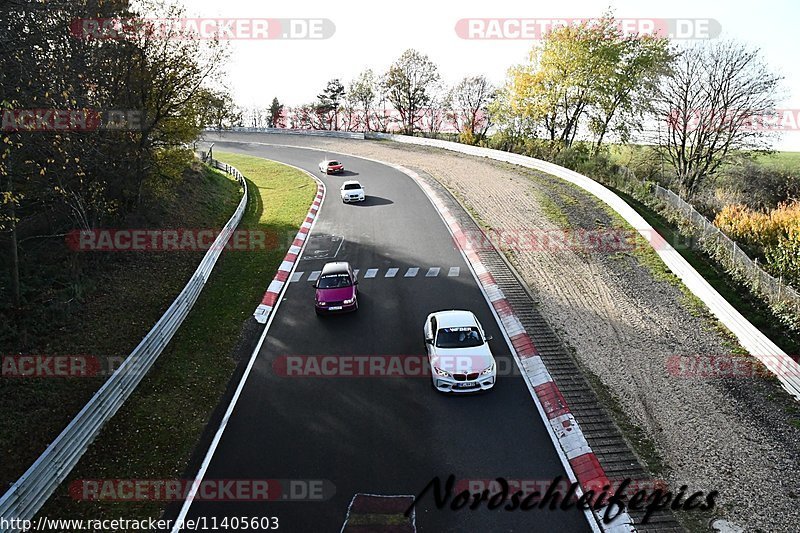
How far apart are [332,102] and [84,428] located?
78508mm

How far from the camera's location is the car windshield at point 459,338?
1304 cm

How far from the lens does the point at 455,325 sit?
44.3 feet

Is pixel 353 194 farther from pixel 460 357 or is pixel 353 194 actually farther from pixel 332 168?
pixel 460 357

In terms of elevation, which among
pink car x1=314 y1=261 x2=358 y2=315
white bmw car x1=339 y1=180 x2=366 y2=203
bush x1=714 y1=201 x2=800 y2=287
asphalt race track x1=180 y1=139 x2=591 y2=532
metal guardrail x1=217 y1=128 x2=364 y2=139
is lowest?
asphalt race track x1=180 y1=139 x2=591 y2=532

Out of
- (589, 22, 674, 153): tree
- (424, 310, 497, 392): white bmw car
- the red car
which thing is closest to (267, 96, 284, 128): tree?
the red car

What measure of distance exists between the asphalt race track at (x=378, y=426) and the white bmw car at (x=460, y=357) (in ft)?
1.32

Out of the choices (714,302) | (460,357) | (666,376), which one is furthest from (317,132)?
(666,376)

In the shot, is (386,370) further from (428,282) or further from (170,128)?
(170,128)

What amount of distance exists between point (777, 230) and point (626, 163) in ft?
75.5

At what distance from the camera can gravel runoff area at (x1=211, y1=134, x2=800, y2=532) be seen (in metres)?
10.1

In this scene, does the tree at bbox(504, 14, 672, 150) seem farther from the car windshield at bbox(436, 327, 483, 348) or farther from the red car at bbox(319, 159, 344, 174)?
the car windshield at bbox(436, 327, 483, 348)

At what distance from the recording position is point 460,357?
12.7 metres

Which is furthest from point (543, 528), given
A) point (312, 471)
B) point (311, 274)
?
point (311, 274)

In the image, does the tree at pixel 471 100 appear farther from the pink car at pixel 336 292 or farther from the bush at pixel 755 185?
the pink car at pixel 336 292
